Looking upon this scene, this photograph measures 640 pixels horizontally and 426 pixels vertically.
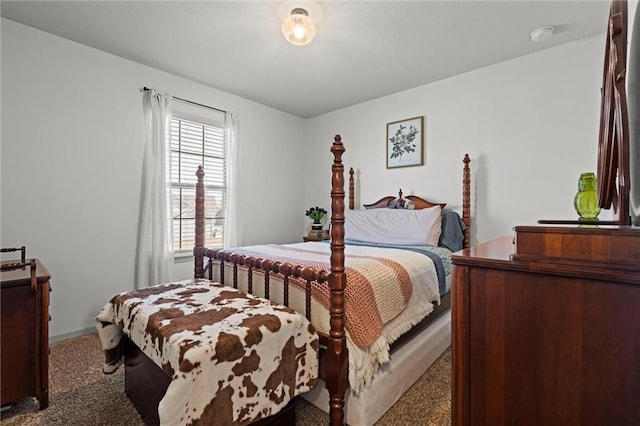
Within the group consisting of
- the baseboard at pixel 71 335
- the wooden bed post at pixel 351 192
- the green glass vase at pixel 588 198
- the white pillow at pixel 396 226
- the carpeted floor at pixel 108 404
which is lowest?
the carpeted floor at pixel 108 404

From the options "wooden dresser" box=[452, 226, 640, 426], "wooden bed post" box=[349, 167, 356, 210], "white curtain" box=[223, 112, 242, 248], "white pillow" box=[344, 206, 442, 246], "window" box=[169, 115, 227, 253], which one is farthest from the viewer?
"wooden bed post" box=[349, 167, 356, 210]

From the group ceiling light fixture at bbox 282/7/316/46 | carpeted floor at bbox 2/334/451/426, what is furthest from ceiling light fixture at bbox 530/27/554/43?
carpeted floor at bbox 2/334/451/426

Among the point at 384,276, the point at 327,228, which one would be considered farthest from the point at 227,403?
the point at 327,228

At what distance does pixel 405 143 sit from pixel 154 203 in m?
2.76

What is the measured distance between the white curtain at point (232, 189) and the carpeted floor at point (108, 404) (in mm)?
1751

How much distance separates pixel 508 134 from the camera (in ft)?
9.45

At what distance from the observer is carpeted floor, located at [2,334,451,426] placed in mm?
1551

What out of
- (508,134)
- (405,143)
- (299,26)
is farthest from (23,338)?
(508,134)

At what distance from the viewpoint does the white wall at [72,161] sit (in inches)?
91.5

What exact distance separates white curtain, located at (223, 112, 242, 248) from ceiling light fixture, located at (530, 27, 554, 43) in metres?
3.00

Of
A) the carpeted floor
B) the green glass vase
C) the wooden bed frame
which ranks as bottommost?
the carpeted floor

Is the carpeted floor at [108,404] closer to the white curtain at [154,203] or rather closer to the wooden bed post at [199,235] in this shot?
the wooden bed post at [199,235]

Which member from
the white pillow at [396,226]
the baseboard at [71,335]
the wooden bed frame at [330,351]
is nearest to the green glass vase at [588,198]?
the wooden bed frame at [330,351]

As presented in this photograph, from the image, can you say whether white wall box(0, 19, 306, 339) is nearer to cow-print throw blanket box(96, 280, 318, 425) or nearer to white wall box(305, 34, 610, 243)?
cow-print throw blanket box(96, 280, 318, 425)
